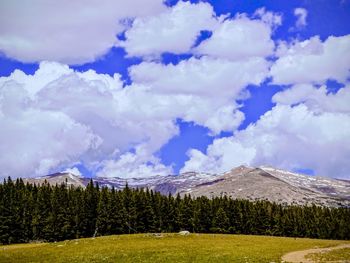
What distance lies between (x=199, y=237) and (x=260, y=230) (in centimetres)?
6138

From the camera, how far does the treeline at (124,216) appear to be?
11481 centimetres

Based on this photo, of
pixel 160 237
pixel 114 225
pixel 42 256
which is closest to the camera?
pixel 42 256

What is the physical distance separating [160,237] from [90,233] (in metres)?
42.6

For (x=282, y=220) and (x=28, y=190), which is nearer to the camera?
(x=28, y=190)

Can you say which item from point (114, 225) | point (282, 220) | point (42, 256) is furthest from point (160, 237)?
point (282, 220)

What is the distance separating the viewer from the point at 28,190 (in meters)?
131

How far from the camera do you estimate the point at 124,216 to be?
120562 mm

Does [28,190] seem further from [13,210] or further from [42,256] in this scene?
[42,256]

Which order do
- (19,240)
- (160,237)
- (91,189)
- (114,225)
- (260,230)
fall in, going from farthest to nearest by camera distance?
1. (260,230)
2. (91,189)
3. (114,225)
4. (19,240)
5. (160,237)

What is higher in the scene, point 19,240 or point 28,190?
point 28,190

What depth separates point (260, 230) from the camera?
142 metres

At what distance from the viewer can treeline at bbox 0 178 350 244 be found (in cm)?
11481

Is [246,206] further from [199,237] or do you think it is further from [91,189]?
[199,237]

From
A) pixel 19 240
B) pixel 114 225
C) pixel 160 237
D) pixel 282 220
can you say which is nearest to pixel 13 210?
pixel 19 240
